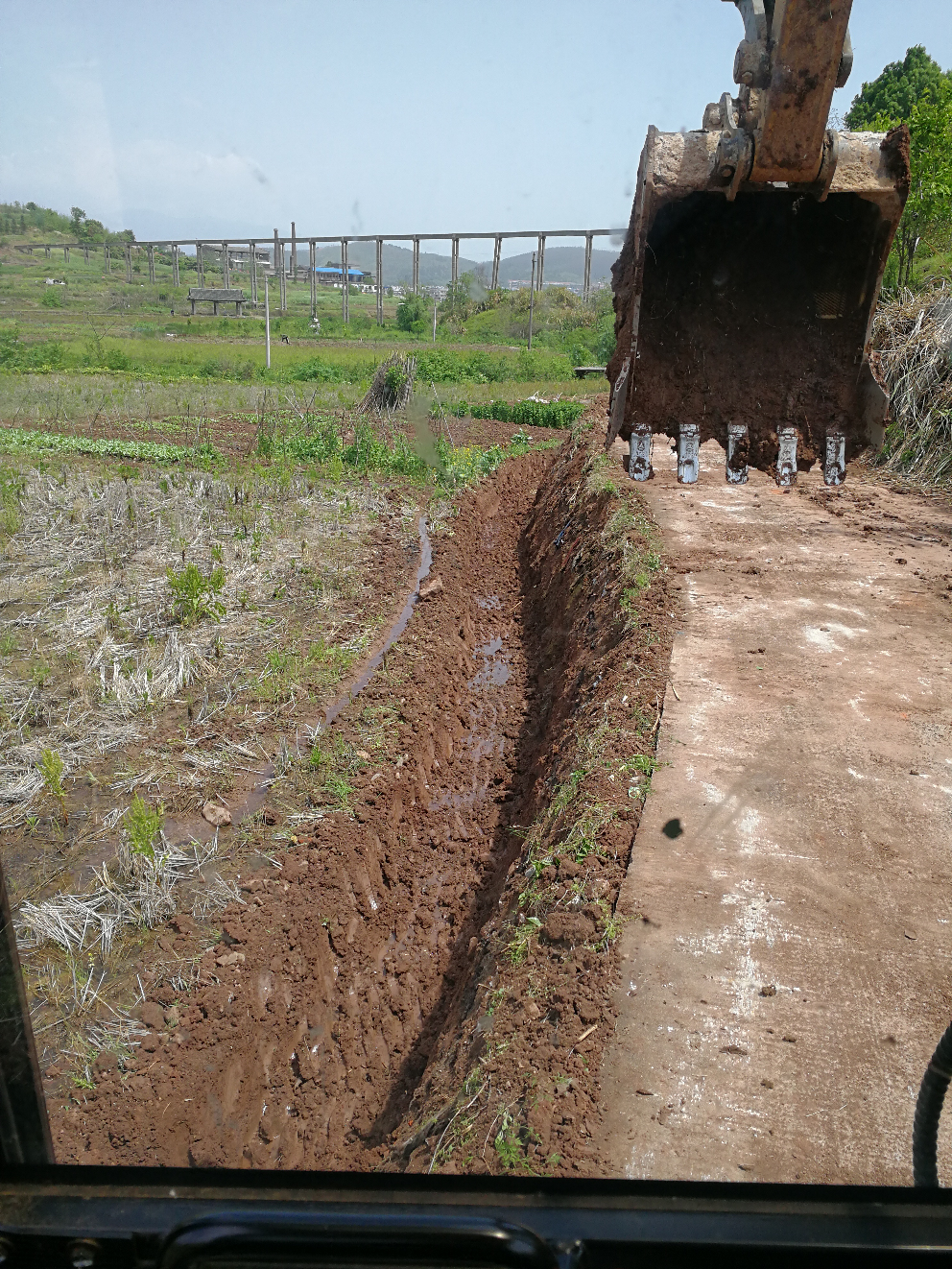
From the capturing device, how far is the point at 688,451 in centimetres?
385

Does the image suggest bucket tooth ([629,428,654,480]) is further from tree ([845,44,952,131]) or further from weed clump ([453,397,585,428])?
tree ([845,44,952,131])

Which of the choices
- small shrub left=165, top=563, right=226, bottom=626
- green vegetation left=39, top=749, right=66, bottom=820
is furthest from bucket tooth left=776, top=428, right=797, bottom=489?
small shrub left=165, top=563, right=226, bottom=626

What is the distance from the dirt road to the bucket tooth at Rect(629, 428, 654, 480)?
1.97 metres

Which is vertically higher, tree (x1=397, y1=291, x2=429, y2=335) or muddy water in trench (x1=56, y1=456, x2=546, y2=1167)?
tree (x1=397, y1=291, x2=429, y2=335)

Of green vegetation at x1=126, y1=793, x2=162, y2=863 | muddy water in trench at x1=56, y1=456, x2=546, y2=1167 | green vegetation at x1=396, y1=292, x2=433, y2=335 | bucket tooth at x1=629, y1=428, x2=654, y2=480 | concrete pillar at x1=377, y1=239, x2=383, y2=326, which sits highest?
concrete pillar at x1=377, y1=239, x2=383, y2=326

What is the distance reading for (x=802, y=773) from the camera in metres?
5.27

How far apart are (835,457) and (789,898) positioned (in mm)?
2007

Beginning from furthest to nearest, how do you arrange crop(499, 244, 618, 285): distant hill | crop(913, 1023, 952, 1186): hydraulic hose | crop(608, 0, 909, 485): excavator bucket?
crop(499, 244, 618, 285): distant hill < crop(608, 0, 909, 485): excavator bucket < crop(913, 1023, 952, 1186): hydraulic hose

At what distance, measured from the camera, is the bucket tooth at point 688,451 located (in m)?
3.60

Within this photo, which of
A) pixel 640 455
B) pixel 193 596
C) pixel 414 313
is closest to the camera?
pixel 640 455

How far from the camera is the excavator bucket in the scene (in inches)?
146

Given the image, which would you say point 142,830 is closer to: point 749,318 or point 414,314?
point 749,318

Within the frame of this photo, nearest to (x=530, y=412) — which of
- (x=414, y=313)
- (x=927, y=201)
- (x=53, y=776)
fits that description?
Answer: (x=927, y=201)

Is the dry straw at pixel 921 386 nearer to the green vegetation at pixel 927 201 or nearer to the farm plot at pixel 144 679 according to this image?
the green vegetation at pixel 927 201
